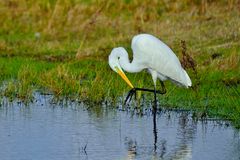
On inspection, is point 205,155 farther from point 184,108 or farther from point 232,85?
point 232,85

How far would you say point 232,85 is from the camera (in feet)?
45.5

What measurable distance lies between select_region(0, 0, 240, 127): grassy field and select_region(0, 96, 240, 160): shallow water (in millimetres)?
532

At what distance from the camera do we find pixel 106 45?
61.0ft

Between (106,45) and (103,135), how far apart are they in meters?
8.08

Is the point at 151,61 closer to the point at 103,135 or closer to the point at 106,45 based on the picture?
the point at 103,135

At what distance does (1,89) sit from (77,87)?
1204mm

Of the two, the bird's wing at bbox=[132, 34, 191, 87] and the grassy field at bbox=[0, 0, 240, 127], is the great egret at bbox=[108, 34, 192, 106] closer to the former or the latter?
the bird's wing at bbox=[132, 34, 191, 87]

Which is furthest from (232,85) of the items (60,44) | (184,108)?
(60,44)

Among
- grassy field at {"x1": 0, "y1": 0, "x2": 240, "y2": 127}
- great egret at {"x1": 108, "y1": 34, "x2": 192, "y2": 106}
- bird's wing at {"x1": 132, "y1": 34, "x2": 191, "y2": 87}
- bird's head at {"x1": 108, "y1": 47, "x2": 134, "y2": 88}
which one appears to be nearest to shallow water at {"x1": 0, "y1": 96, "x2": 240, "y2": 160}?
grassy field at {"x1": 0, "y1": 0, "x2": 240, "y2": 127}

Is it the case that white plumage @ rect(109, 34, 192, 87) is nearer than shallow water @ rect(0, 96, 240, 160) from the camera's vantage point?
No

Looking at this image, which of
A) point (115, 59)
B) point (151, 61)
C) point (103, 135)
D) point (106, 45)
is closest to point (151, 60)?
point (151, 61)

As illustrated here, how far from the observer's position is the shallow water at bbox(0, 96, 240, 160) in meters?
9.63

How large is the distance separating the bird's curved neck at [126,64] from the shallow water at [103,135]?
0.90 metres

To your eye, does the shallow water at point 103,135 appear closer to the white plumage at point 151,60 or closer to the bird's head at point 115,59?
the bird's head at point 115,59
